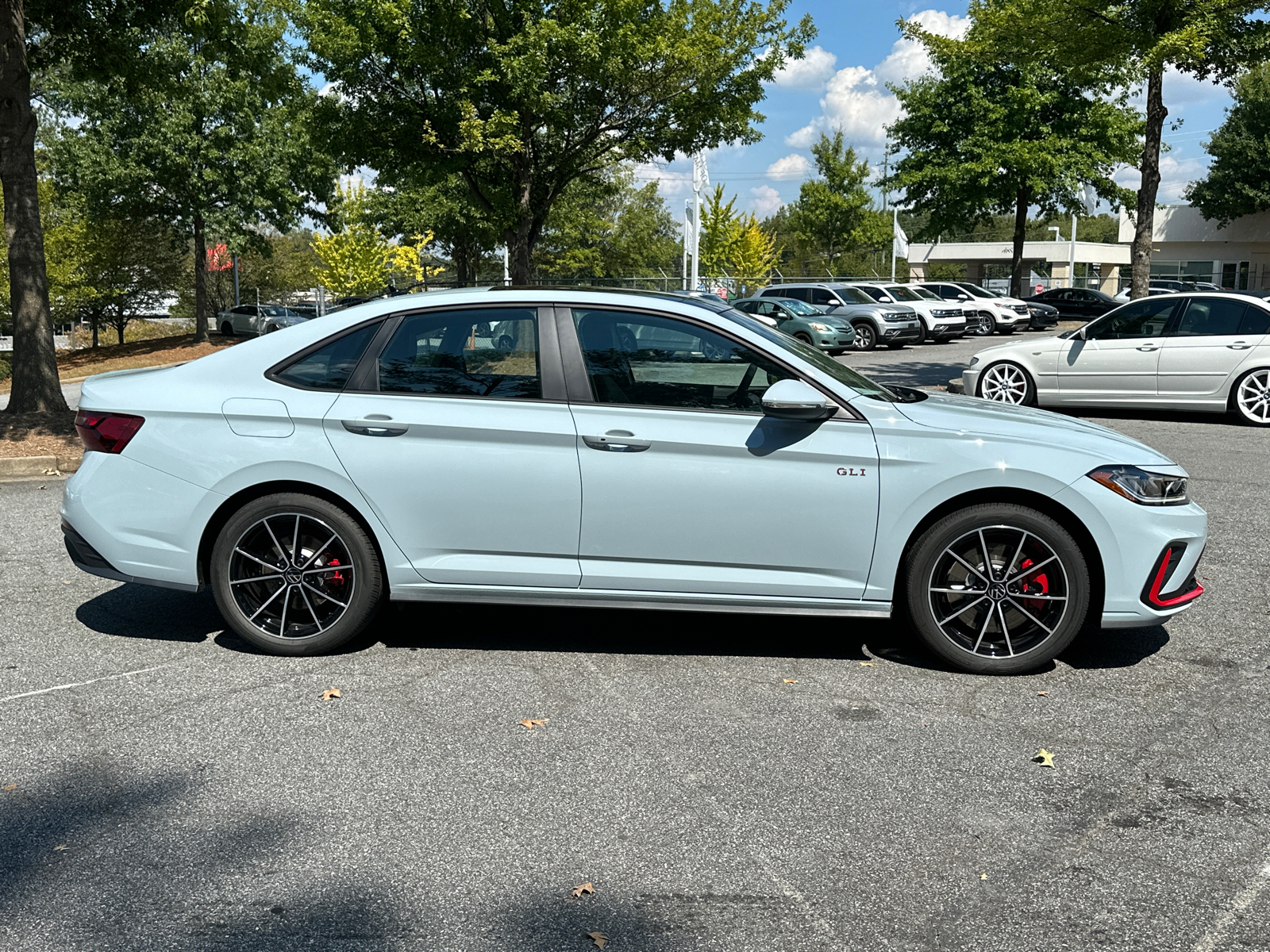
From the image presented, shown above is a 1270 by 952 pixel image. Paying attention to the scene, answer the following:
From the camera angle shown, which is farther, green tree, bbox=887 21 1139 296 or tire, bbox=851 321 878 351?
green tree, bbox=887 21 1139 296

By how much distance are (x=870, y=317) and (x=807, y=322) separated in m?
2.60

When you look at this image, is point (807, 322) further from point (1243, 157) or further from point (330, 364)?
point (1243, 157)

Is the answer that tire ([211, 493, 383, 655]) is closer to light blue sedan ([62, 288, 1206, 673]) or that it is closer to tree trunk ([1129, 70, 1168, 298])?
light blue sedan ([62, 288, 1206, 673])

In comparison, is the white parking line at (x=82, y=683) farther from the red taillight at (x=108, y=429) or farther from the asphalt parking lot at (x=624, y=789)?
the red taillight at (x=108, y=429)

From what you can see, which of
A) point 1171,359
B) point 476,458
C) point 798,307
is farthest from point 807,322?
point 476,458

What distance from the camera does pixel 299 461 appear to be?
4820 mm

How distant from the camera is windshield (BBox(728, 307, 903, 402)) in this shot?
4895mm

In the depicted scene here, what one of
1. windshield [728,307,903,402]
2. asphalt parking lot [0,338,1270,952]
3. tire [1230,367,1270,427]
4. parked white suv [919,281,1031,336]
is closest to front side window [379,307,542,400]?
windshield [728,307,903,402]

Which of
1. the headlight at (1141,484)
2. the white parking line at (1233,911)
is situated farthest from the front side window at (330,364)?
the white parking line at (1233,911)

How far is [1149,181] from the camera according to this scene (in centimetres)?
1694

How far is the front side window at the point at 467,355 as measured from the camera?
4.86 meters

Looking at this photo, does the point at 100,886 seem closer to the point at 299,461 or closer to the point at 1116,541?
the point at 299,461

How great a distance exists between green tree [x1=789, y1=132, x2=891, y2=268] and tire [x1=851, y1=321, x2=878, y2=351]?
28.7 metres

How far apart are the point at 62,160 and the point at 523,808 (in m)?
32.2
